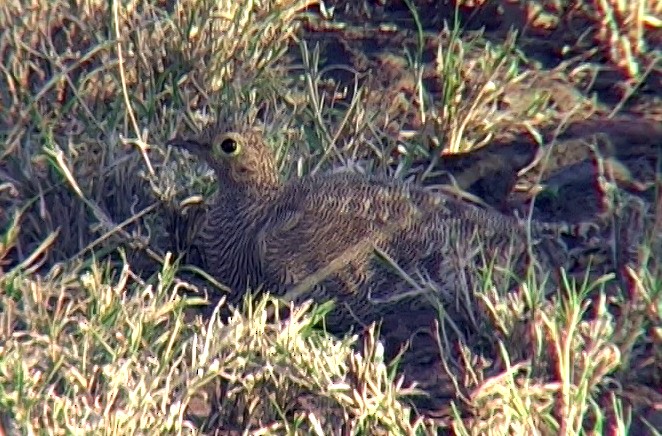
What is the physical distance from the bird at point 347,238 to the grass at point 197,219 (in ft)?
0.40

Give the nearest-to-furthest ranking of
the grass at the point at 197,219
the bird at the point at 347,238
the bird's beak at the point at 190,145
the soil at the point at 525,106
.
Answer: the grass at the point at 197,219 → the bird at the point at 347,238 → the bird's beak at the point at 190,145 → the soil at the point at 525,106

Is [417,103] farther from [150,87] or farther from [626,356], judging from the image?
[626,356]

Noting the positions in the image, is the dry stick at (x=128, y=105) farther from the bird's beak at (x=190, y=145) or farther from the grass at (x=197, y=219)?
the bird's beak at (x=190, y=145)

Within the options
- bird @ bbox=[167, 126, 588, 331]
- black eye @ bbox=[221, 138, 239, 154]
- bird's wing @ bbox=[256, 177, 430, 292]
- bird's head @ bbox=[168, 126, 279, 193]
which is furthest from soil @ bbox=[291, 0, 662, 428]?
black eye @ bbox=[221, 138, 239, 154]

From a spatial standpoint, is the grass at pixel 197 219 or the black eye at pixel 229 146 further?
the black eye at pixel 229 146

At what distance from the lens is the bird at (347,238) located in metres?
5.08

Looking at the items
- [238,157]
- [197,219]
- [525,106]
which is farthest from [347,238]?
[525,106]

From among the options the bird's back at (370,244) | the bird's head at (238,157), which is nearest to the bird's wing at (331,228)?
the bird's back at (370,244)

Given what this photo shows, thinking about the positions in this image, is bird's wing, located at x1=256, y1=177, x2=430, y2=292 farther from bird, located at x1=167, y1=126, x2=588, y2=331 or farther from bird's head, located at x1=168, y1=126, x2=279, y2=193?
bird's head, located at x1=168, y1=126, x2=279, y2=193

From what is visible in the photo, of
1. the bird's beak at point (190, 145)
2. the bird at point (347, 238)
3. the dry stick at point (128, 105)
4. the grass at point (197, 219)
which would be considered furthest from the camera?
the dry stick at point (128, 105)

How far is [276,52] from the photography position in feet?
20.5

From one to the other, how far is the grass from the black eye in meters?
0.27

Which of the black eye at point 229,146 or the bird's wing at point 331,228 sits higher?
the black eye at point 229,146

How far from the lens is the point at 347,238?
205 inches
